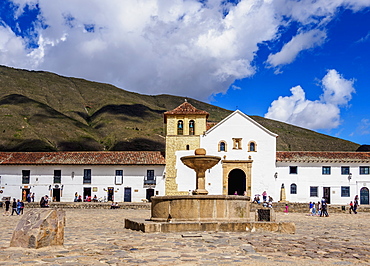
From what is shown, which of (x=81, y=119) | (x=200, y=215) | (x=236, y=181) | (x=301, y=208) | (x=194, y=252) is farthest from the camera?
(x=81, y=119)

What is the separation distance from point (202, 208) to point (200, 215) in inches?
8.2

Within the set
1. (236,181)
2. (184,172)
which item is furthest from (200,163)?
(236,181)

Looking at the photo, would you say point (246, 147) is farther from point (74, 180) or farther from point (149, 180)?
point (74, 180)

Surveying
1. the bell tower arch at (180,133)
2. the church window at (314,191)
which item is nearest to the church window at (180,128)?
the bell tower arch at (180,133)

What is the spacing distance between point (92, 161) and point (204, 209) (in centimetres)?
3047

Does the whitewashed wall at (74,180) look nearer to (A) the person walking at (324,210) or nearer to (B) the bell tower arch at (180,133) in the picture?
(B) the bell tower arch at (180,133)

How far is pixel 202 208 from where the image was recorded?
42.0 feet

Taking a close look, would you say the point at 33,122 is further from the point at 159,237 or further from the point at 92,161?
the point at 159,237

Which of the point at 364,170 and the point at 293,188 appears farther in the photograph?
the point at 364,170

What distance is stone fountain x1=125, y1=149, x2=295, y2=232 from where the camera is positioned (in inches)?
473

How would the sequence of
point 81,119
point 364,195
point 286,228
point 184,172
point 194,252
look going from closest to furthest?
point 194,252 → point 286,228 → point 184,172 → point 364,195 → point 81,119

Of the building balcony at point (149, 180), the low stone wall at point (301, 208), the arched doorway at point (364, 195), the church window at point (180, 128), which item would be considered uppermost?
the church window at point (180, 128)

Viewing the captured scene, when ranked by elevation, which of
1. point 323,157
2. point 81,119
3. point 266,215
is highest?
point 81,119

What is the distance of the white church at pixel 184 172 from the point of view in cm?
4119
